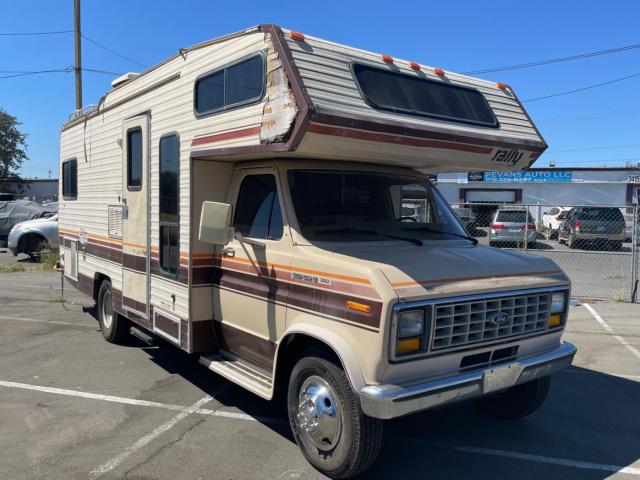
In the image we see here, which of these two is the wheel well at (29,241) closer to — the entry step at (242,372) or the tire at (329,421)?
the entry step at (242,372)

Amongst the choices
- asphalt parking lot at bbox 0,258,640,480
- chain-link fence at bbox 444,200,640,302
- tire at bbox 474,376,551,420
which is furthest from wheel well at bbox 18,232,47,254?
tire at bbox 474,376,551,420

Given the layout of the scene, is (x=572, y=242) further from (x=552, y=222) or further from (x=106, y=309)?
(x=106, y=309)

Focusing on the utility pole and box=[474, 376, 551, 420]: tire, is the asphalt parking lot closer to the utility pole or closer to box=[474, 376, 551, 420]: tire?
box=[474, 376, 551, 420]: tire

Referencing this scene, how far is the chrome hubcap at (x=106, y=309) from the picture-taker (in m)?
Result: 7.26

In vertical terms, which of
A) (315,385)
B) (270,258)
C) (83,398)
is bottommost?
(83,398)

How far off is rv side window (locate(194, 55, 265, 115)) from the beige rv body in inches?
3.1

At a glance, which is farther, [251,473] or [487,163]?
[487,163]

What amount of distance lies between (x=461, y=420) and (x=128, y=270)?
3887 mm

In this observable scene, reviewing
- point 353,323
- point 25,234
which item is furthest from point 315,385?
point 25,234

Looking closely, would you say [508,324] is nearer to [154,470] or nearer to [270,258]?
[270,258]

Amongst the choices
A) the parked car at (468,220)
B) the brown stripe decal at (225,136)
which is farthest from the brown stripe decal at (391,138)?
the parked car at (468,220)

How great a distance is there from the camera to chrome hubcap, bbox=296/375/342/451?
375 cm

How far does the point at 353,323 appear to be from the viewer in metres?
3.57

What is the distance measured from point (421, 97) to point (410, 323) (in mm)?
1956
